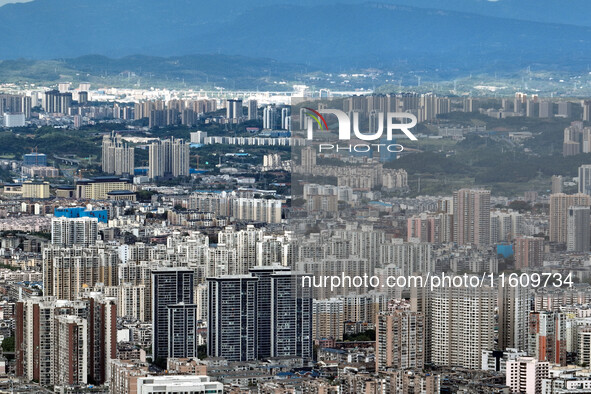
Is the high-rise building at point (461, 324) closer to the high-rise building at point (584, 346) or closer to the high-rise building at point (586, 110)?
the high-rise building at point (584, 346)

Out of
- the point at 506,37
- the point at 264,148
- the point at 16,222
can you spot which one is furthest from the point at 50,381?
the point at 506,37

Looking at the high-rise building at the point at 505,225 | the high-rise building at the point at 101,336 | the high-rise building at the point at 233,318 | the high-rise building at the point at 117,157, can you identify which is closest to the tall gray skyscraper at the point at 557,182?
the high-rise building at the point at 505,225

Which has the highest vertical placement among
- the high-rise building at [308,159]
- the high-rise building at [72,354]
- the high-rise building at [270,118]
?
the high-rise building at [270,118]

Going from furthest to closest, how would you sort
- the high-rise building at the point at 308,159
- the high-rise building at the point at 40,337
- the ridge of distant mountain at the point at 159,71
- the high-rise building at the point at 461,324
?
the ridge of distant mountain at the point at 159,71
the high-rise building at the point at 308,159
the high-rise building at the point at 40,337
the high-rise building at the point at 461,324

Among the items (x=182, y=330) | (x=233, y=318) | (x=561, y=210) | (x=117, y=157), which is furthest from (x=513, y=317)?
(x=117, y=157)

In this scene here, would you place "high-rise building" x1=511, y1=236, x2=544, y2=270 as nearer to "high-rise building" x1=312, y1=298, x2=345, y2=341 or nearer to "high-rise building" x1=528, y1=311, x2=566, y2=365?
"high-rise building" x1=528, y1=311, x2=566, y2=365

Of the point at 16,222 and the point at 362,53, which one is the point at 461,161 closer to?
the point at 16,222
